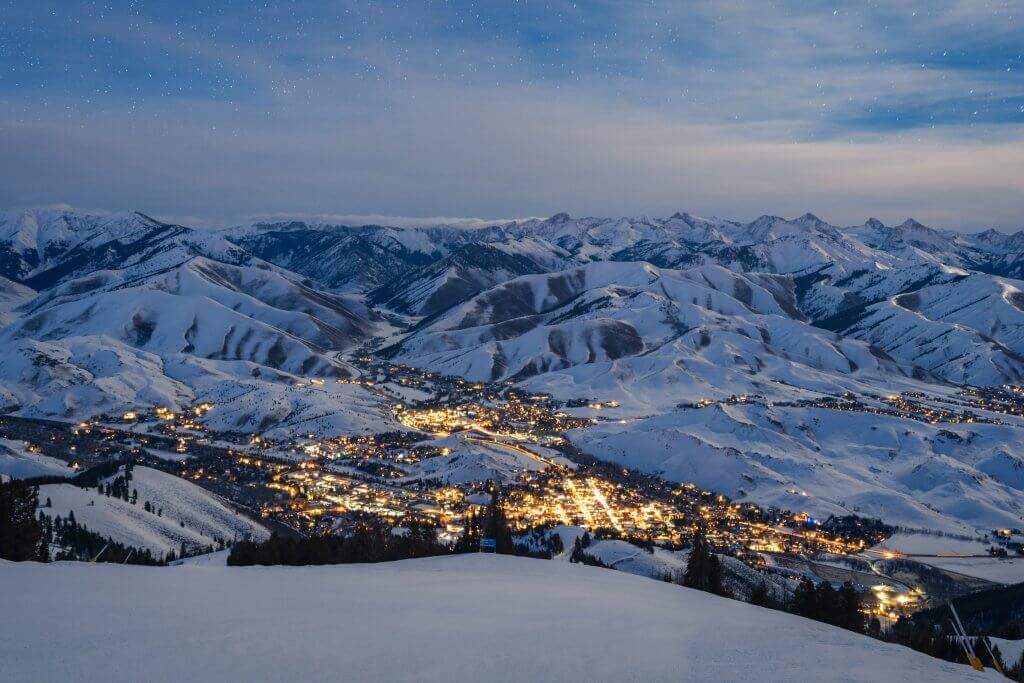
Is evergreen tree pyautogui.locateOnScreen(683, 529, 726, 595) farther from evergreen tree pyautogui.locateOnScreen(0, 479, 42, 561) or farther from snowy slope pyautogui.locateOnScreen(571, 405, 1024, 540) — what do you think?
snowy slope pyautogui.locateOnScreen(571, 405, 1024, 540)

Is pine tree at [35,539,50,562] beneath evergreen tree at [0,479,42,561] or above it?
beneath

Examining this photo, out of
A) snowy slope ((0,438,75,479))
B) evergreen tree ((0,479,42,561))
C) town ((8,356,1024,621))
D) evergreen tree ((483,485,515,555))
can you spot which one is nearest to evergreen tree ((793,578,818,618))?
evergreen tree ((483,485,515,555))

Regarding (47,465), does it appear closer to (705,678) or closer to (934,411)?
(705,678)

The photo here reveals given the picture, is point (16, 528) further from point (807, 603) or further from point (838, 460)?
point (838, 460)

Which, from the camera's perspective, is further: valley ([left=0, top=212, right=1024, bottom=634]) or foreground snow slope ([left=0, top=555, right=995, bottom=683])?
valley ([left=0, top=212, right=1024, bottom=634])

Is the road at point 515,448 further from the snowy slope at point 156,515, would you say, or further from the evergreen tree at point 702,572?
the evergreen tree at point 702,572

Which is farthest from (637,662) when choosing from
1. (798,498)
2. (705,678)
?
(798,498)

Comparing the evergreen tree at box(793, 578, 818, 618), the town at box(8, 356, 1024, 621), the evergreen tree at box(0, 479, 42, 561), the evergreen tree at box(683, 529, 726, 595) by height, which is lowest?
the town at box(8, 356, 1024, 621)
